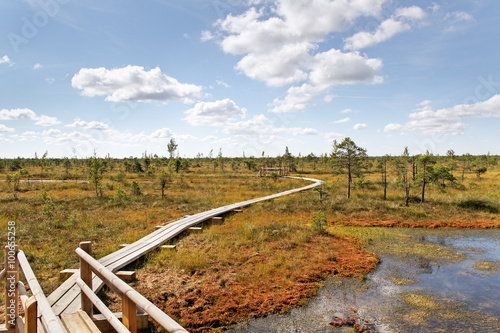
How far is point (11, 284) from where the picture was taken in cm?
414

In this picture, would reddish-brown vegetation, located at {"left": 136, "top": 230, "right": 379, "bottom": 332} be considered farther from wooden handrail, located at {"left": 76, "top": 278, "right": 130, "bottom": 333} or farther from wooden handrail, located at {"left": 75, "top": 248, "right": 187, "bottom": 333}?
wooden handrail, located at {"left": 75, "top": 248, "right": 187, "bottom": 333}

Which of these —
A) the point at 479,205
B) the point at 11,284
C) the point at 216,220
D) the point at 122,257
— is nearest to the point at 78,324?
the point at 11,284

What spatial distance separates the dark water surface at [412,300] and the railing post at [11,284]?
418cm

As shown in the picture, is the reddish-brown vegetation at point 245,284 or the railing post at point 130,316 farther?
the reddish-brown vegetation at point 245,284

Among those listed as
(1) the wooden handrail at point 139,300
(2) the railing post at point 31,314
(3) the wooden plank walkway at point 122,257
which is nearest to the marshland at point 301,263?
(3) the wooden plank walkway at point 122,257

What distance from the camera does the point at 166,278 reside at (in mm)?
8867

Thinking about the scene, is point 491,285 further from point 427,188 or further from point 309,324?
point 427,188

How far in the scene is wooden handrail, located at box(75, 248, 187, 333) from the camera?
2.31 meters

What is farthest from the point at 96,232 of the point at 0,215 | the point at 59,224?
the point at 0,215

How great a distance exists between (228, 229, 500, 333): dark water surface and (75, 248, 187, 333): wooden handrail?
3.85 meters

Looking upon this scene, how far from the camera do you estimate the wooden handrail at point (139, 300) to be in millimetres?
2311

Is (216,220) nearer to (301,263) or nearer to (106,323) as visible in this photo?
(301,263)

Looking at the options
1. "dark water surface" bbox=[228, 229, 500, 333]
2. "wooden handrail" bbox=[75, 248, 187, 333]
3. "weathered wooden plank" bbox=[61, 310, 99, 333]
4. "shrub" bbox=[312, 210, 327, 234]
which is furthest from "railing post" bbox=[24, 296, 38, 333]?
"shrub" bbox=[312, 210, 327, 234]

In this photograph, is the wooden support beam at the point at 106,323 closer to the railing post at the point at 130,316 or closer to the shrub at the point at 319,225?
the railing post at the point at 130,316
